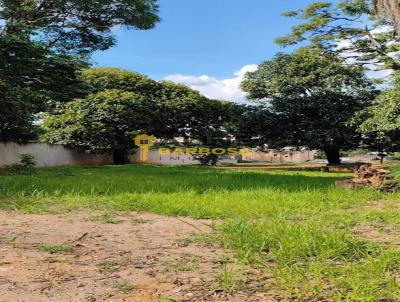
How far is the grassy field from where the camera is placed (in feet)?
7.98

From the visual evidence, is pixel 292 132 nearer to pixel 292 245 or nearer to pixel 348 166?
pixel 348 166

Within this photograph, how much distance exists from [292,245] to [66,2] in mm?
12011

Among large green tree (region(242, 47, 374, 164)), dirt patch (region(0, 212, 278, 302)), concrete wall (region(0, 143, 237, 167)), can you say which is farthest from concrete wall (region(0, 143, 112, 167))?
dirt patch (region(0, 212, 278, 302))

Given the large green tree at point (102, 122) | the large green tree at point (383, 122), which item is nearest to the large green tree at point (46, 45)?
the large green tree at point (102, 122)

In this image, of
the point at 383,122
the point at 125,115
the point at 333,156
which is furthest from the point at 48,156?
the point at 383,122

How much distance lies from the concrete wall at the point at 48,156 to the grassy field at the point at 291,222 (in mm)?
7571

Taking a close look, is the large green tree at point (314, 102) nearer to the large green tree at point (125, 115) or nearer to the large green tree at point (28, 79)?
the large green tree at point (125, 115)

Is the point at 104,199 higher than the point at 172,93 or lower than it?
lower

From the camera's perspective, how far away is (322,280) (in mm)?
2453

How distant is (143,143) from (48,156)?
Result: 19.3 feet

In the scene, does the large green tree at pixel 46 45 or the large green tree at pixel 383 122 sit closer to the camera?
the large green tree at pixel 46 45

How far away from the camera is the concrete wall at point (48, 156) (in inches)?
570

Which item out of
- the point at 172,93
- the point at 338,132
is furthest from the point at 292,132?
the point at 172,93

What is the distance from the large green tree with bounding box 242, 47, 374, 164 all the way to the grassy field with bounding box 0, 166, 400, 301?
11.2 meters
